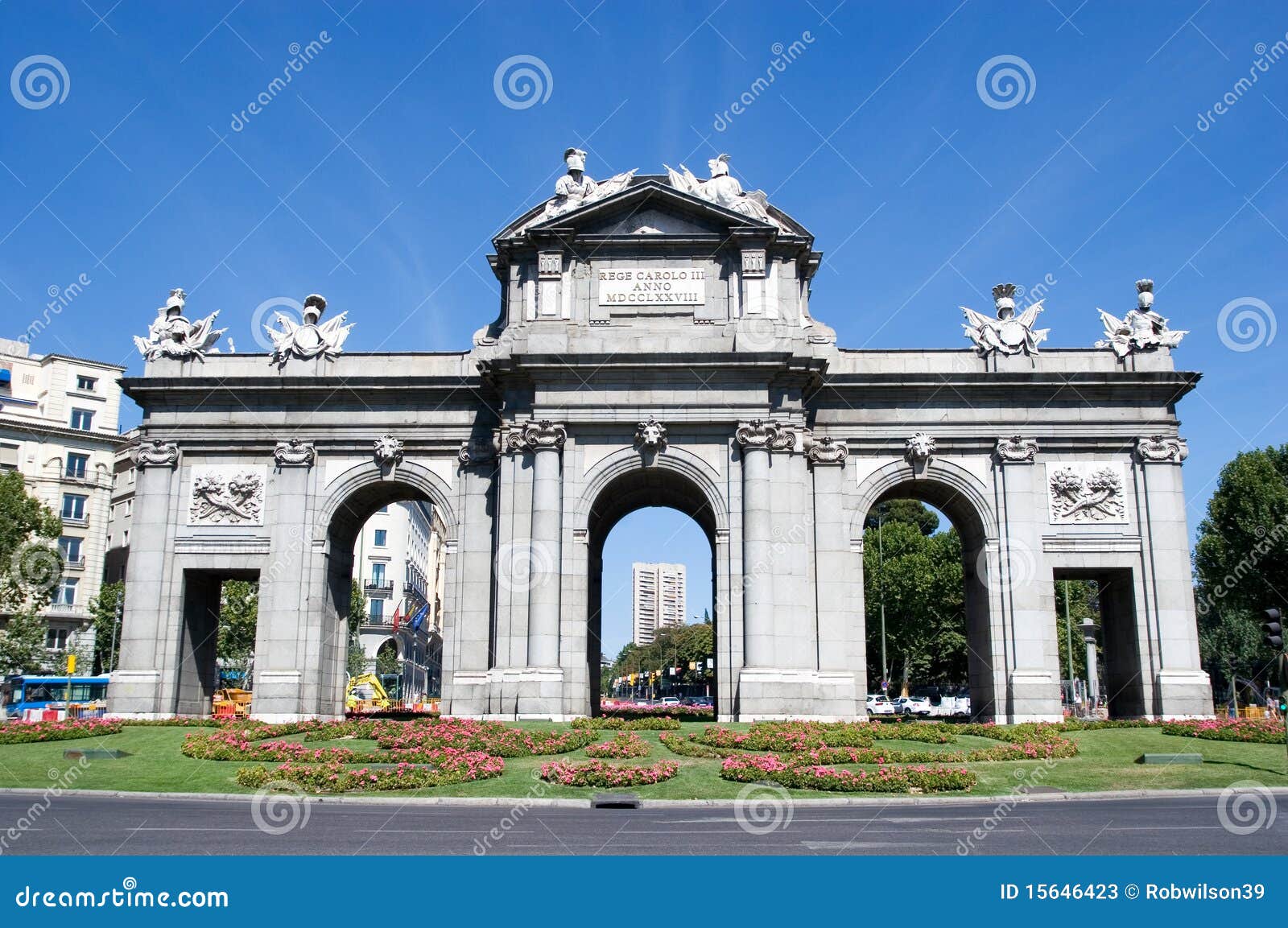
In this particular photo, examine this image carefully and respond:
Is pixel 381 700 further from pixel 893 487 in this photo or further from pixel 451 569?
pixel 893 487

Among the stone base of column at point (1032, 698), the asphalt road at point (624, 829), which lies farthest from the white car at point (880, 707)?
the asphalt road at point (624, 829)

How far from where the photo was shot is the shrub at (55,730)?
35.6 m

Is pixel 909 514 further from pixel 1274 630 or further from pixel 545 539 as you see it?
pixel 1274 630

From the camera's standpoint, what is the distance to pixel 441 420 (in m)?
43.6

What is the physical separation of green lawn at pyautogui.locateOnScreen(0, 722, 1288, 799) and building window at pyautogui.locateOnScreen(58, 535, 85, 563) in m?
49.1

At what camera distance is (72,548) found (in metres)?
80.2

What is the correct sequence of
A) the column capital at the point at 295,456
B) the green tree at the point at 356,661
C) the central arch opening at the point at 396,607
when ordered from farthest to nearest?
the green tree at the point at 356,661
the central arch opening at the point at 396,607
the column capital at the point at 295,456

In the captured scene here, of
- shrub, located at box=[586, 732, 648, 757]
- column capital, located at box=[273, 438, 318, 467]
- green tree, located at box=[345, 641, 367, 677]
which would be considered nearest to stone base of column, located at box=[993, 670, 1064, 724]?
shrub, located at box=[586, 732, 648, 757]

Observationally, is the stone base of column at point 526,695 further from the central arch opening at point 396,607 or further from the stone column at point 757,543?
the central arch opening at point 396,607

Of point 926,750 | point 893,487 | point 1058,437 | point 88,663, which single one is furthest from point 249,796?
point 88,663

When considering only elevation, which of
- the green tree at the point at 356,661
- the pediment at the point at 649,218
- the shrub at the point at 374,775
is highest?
the pediment at the point at 649,218

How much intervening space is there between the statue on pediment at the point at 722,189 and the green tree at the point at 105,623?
49.7 m

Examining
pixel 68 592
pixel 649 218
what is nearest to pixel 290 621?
pixel 649 218

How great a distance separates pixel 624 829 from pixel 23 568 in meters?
55.5
